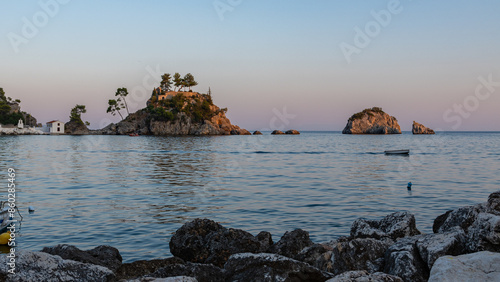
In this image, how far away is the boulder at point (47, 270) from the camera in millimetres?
7945

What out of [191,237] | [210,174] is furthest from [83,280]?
[210,174]

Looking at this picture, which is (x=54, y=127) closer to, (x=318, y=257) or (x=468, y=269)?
(x=318, y=257)

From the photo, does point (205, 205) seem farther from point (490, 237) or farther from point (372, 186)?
point (490, 237)

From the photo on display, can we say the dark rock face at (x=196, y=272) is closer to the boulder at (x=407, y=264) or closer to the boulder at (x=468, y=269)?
the boulder at (x=407, y=264)

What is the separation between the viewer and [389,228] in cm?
Result: 1279

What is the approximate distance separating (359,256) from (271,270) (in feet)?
8.23

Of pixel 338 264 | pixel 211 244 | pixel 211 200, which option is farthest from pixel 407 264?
pixel 211 200

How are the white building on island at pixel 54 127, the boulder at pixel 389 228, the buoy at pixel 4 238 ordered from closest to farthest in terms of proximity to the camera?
the boulder at pixel 389 228, the buoy at pixel 4 238, the white building on island at pixel 54 127

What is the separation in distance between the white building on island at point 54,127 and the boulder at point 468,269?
19966cm

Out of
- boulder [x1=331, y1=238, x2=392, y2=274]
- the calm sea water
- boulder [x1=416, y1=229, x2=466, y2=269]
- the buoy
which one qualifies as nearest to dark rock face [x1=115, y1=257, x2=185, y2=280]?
the calm sea water

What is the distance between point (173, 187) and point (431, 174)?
24.3 m

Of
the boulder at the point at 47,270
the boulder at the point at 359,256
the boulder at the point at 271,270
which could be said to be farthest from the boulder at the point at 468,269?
the boulder at the point at 47,270

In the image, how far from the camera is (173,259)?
10914 millimetres

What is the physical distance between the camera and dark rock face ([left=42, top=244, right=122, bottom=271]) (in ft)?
34.1
